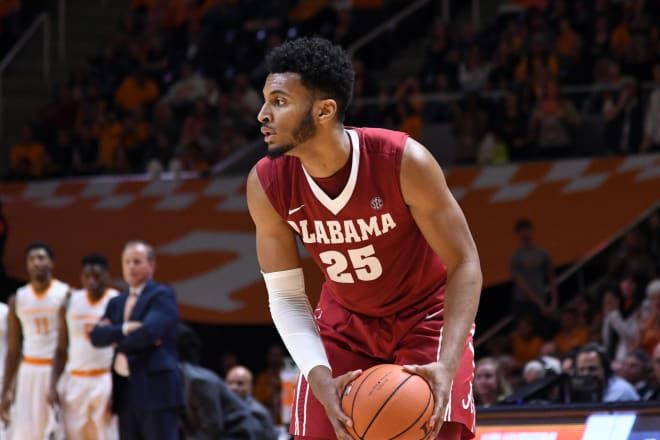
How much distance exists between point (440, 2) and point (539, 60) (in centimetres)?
319

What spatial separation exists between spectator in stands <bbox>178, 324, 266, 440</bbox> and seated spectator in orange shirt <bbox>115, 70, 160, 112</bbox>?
8.20m

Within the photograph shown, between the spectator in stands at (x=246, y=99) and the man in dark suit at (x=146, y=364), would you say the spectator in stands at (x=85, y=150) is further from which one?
the man in dark suit at (x=146, y=364)

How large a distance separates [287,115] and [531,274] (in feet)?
25.7

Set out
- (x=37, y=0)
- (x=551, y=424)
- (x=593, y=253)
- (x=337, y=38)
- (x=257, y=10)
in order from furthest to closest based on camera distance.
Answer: (x=37, y=0)
(x=257, y=10)
(x=337, y=38)
(x=593, y=253)
(x=551, y=424)

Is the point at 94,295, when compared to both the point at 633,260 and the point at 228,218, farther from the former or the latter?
the point at 633,260

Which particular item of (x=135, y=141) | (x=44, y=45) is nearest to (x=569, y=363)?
(x=135, y=141)

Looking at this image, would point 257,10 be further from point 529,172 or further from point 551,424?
point 551,424

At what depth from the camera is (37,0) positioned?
19.4 meters

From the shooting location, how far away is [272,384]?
12602 millimetres

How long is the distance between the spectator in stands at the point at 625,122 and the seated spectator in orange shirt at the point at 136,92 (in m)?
7.02

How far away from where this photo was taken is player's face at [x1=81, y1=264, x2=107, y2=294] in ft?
32.2

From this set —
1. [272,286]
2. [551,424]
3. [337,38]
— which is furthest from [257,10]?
[272,286]

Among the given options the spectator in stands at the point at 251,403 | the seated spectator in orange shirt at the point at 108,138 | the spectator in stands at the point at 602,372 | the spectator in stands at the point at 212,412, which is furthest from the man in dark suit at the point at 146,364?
the seated spectator in orange shirt at the point at 108,138

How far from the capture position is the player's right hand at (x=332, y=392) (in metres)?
3.88
